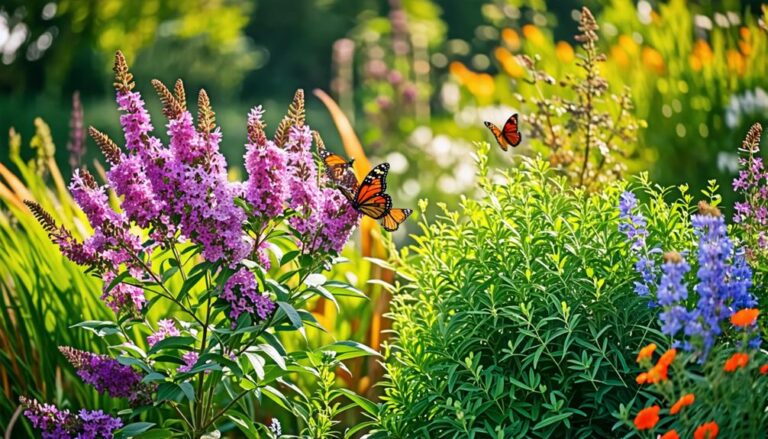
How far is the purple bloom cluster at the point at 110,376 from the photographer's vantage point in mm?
2688

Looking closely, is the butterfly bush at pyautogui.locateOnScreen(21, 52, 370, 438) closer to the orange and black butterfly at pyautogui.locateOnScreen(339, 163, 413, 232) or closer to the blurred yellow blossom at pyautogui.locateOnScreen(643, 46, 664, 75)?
the orange and black butterfly at pyautogui.locateOnScreen(339, 163, 413, 232)

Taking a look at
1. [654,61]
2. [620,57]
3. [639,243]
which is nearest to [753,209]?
[639,243]

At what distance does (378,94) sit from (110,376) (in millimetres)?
8138

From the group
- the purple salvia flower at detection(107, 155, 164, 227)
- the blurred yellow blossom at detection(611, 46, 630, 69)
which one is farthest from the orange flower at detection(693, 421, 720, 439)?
the blurred yellow blossom at detection(611, 46, 630, 69)

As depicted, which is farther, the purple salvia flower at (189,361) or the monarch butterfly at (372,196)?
the purple salvia flower at (189,361)

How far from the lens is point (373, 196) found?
264 centimetres

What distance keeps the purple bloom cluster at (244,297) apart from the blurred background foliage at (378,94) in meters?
0.54

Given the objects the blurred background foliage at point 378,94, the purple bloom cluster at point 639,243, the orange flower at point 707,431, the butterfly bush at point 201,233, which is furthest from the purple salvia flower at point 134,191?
the orange flower at point 707,431

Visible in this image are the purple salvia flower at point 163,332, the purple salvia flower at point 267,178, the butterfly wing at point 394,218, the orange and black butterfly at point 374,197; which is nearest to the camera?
the purple salvia flower at point 267,178

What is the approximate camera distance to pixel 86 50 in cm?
1808

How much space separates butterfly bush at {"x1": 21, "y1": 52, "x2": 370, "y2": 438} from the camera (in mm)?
2477

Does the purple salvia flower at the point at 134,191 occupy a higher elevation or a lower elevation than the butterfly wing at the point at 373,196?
higher

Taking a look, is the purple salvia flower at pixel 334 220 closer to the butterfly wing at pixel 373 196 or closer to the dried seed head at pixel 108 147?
the butterfly wing at pixel 373 196

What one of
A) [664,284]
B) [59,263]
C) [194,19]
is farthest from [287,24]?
[664,284]
